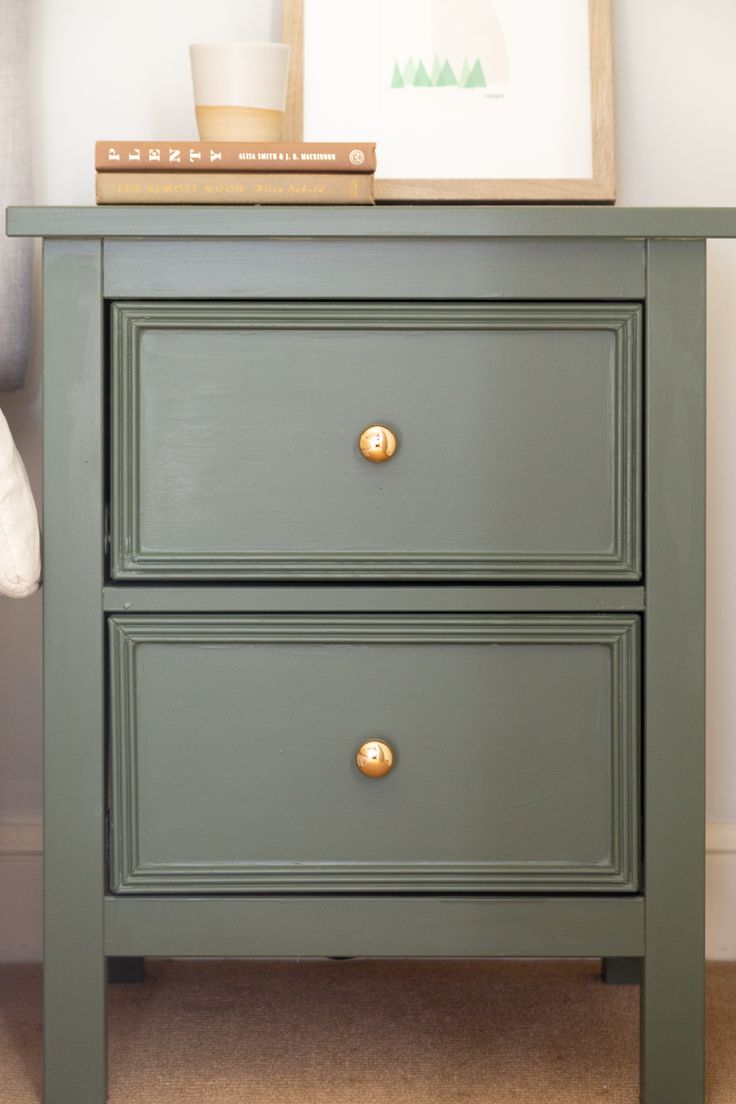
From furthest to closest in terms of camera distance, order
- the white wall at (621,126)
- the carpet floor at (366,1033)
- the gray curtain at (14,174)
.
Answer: the white wall at (621,126) → the gray curtain at (14,174) → the carpet floor at (366,1033)

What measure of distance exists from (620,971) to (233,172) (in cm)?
95

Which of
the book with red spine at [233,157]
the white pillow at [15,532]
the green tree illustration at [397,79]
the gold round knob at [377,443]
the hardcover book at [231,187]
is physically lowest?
the white pillow at [15,532]

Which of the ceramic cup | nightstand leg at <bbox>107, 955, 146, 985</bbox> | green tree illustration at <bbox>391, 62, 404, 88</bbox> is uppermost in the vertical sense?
green tree illustration at <bbox>391, 62, 404, 88</bbox>

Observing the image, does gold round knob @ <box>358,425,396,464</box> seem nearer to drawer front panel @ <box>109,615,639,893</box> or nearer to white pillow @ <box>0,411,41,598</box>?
drawer front panel @ <box>109,615,639,893</box>

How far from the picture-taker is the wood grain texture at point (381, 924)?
1.00 m

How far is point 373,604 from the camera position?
0.99m

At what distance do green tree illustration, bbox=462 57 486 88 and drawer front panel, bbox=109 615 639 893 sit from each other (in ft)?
2.31

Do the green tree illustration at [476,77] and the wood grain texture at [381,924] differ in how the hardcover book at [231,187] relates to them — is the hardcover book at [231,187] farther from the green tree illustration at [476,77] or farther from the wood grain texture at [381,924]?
the wood grain texture at [381,924]

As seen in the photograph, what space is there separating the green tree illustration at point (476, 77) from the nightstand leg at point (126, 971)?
1067 mm

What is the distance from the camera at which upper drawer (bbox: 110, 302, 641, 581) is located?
99 centimetres

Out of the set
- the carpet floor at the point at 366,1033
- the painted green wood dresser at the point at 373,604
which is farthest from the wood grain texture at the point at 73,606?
the carpet floor at the point at 366,1033

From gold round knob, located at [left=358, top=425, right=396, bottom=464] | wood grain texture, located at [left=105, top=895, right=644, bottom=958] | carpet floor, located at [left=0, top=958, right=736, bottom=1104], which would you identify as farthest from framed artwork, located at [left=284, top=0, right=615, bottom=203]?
carpet floor, located at [left=0, top=958, right=736, bottom=1104]

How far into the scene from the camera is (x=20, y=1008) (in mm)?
1267

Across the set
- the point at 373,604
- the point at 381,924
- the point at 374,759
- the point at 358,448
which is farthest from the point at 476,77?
the point at 381,924
